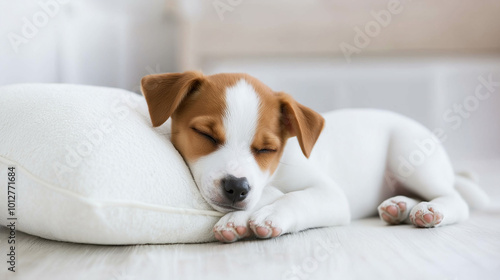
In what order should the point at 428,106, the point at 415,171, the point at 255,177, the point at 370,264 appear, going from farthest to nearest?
1. the point at 428,106
2. the point at 415,171
3. the point at 255,177
4. the point at 370,264

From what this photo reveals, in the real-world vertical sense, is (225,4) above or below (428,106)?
above

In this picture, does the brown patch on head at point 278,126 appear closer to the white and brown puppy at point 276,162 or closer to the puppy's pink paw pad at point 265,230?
the white and brown puppy at point 276,162

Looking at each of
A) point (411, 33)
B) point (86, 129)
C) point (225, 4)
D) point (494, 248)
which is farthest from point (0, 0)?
point (411, 33)

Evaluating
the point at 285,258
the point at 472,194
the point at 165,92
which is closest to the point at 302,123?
the point at 165,92

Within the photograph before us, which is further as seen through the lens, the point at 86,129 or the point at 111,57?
the point at 111,57

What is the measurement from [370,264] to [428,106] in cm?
382

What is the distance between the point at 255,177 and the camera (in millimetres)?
1833

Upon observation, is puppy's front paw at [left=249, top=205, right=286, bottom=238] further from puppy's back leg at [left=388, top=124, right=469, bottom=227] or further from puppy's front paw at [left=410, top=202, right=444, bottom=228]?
puppy's back leg at [left=388, top=124, right=469, bottom=227]

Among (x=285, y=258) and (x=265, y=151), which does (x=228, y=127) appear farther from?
(x=285, y=258)

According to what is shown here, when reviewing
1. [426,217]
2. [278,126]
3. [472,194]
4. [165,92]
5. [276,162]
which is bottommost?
[472,194]

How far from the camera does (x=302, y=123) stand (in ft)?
6.64

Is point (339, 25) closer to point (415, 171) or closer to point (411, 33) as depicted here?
point (411, 33)

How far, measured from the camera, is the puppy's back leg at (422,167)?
8.00ft

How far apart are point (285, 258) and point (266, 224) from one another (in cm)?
22
